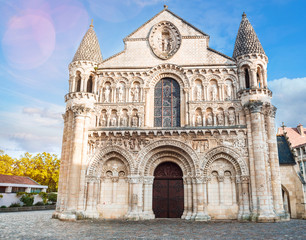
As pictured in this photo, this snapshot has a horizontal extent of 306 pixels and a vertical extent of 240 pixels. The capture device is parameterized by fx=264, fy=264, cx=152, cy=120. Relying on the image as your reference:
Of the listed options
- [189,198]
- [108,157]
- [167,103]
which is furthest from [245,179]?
[108,157]

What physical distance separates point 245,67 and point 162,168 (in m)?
10.0

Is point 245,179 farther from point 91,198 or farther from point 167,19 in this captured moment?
point 167,19

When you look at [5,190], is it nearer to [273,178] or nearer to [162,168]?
[162,168]

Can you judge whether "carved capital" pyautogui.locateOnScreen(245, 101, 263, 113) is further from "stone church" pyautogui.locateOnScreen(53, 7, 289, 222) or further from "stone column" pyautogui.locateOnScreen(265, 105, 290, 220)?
"stone column" pyautogui.locateOnScreen(265, 105, 290, 220)

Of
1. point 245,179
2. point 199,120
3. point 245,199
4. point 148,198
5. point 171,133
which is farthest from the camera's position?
point 199,120

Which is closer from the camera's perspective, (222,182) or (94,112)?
(222,182)

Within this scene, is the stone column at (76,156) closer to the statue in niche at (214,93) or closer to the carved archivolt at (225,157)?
the carved archivolt at (225,157)

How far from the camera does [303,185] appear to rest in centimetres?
2084

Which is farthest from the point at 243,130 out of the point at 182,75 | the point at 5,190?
the point at 5,190

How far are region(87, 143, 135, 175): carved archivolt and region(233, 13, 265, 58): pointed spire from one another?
37.7 feet

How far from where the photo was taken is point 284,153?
23.0 metres

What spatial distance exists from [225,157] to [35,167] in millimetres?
42579

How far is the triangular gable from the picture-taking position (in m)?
21.9

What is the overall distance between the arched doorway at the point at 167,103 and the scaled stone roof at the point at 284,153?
9.74m
